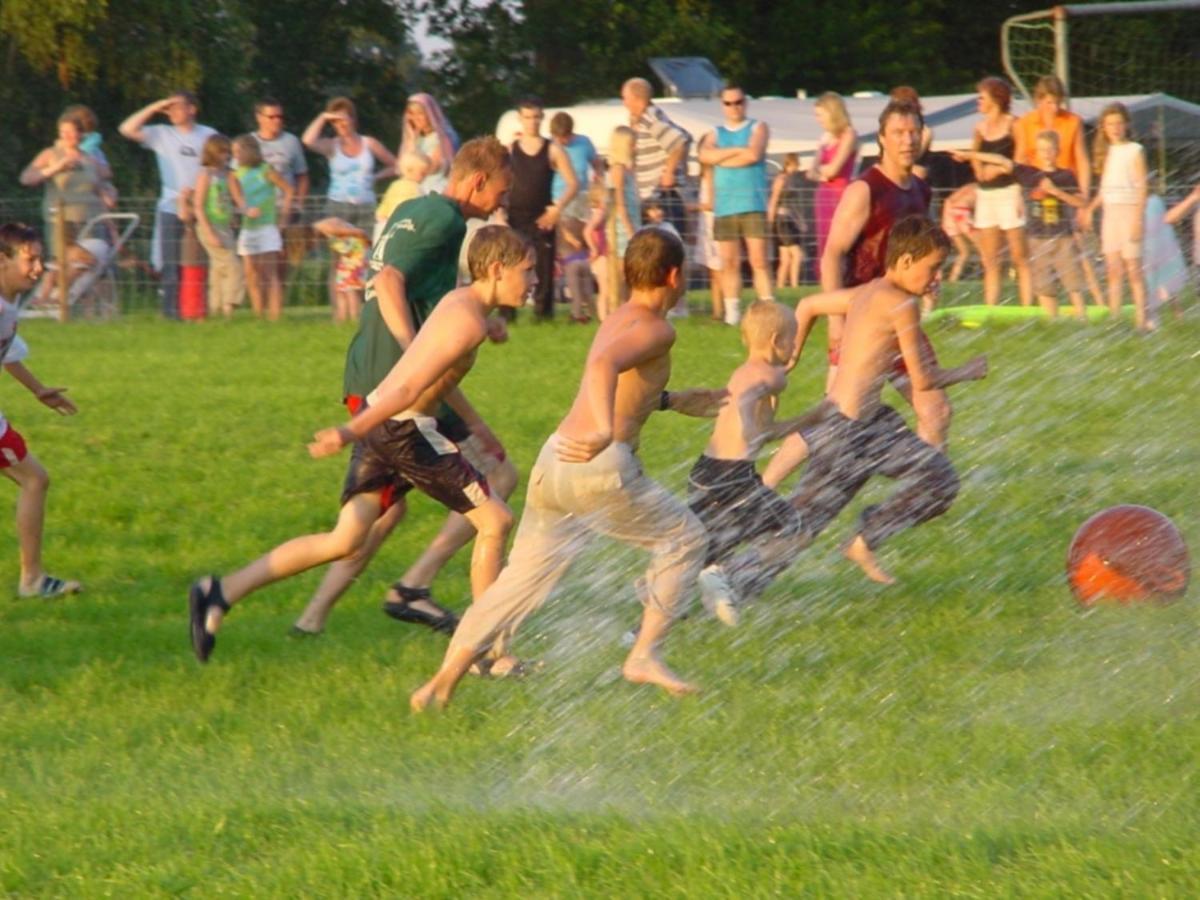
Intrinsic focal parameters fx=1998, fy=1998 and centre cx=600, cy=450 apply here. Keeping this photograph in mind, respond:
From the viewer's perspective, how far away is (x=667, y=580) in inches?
260

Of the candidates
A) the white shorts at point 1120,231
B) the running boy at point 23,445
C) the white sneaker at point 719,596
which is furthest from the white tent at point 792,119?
the white sneaker at point 719,596

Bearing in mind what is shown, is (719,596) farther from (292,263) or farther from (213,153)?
(292,263)

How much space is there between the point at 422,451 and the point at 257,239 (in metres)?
11.7

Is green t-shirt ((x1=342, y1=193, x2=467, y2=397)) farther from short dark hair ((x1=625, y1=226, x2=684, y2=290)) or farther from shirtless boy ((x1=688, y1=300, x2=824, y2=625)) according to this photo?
shirtless boy ((x1=688, y1=300, x2=824, y2=625))

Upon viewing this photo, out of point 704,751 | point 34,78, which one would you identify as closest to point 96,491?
point 704,751

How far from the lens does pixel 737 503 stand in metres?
7.61

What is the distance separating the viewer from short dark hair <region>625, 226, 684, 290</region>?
6449 mm

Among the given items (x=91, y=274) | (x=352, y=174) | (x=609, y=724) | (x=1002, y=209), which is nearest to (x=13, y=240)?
(x=609, y=724)

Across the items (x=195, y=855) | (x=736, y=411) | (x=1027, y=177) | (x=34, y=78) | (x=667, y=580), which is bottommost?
(x=195, y=855)

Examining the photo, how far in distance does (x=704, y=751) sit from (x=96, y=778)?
1.75 meters

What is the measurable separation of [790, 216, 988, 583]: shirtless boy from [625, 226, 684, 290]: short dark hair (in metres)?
1.37

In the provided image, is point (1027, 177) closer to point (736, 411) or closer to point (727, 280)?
point (727, 280)

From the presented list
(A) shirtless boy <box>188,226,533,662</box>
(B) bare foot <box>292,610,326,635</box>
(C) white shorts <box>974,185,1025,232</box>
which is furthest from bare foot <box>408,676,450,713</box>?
(C) white shorts <box>974,185,1025,232</box>

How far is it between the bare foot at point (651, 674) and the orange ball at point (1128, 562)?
187 centimetres
